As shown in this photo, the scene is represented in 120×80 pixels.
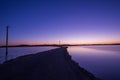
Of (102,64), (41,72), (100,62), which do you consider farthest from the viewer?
(100,62)

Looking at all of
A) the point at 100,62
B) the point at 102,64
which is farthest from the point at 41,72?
the point at 100,62

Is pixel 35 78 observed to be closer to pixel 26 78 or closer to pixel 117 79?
pixel 26 78

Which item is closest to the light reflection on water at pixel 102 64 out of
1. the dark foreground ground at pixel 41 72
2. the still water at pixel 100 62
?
the still water at pixel 100 62

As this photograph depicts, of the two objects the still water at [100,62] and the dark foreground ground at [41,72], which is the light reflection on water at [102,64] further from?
the dark foreground ground at [41,72]

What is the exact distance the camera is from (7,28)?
1351 inches

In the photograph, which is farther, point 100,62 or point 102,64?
point 100,62

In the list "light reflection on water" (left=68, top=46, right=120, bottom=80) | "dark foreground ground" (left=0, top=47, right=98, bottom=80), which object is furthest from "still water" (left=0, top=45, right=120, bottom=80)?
"dark foreground ground" (left=0, top=47, right=98, bottom=80)

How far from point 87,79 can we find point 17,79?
5371 millimetres

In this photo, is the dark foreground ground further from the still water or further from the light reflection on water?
the still water

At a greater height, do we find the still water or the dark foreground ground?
the dark foreground ground

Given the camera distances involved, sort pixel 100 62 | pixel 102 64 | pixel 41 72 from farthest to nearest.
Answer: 1. pixel 100 62
2. pixel 102 64
3. pixel 41 72

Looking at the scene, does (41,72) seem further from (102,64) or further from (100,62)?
(100,62)

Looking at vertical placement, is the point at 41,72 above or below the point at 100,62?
above

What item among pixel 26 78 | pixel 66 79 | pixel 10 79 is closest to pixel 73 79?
pixel 66 79
